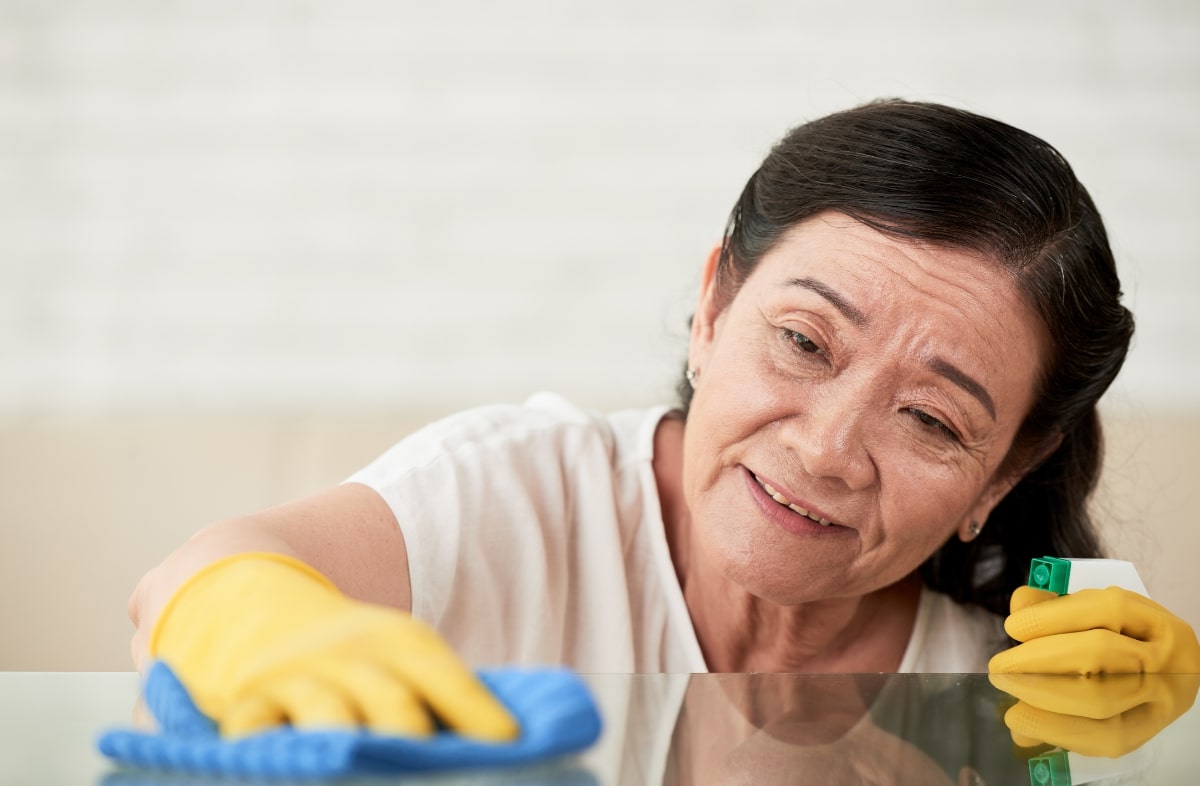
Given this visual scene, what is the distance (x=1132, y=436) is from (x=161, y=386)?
159cm

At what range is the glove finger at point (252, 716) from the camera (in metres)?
0.52

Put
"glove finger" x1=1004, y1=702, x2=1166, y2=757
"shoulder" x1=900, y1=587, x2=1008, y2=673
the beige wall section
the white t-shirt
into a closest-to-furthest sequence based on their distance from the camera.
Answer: "glove finger" x1=1004, y1=702, x2=1166, y2=757, the white t-shirt, "shoulder" x1=900, y1=587, x2=1008, y2=673, the beige wall section

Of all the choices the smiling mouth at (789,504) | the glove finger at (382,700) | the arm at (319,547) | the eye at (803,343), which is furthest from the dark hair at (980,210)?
the glove finger at (382,700)

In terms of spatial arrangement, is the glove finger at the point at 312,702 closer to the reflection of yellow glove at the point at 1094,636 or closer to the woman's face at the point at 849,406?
the woman's face at the point at 849,406

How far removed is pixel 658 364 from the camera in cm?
203

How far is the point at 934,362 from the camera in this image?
3.27 feet

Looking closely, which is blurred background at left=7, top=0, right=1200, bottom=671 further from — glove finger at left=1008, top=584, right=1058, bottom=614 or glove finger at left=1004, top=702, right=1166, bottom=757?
glove finger at left=1004, top=702, right=1166, bottom=757

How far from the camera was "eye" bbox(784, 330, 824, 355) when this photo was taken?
3.39 ft

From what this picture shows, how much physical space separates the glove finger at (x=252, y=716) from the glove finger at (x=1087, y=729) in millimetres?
393

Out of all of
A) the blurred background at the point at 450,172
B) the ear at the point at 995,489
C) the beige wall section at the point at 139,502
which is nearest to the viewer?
the ear at the point at 995,489

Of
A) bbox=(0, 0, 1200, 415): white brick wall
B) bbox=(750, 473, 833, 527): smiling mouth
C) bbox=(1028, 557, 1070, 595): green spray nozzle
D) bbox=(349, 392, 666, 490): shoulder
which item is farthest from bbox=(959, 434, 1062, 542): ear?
bbox=(0, 0, 1200, 415): white brick wall

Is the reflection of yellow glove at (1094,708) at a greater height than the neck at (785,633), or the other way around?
the reflection of yellow glove at (1094,708)

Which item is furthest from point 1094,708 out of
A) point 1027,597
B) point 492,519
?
point 492,519

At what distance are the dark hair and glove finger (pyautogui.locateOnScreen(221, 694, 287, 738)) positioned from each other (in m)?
0.70
